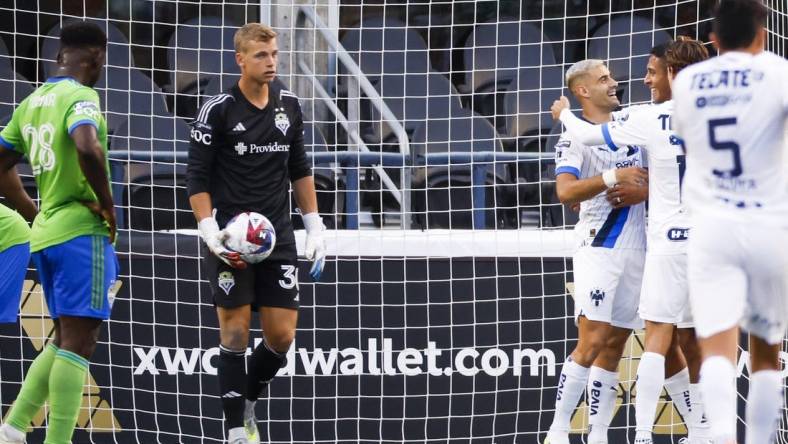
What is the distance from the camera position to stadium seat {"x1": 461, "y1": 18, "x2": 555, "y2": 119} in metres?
9.73

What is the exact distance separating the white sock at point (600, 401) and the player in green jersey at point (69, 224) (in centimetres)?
253

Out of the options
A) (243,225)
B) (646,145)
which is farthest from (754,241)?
(243,225)

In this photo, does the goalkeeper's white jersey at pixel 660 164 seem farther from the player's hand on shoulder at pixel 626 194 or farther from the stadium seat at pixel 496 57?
the stadium seat at pixel 496 57

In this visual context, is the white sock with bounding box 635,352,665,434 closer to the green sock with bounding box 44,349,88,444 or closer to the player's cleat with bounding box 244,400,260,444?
the player's cleat with bounding box 244,400,260,444

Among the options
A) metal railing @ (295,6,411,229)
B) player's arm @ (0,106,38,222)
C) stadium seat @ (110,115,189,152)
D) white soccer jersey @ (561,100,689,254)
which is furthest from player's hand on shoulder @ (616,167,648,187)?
stadium seat @ (110,115,189,152)

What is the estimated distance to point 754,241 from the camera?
4633 mm

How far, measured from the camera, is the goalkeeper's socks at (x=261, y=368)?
678cm

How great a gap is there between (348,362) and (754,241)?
395 cm

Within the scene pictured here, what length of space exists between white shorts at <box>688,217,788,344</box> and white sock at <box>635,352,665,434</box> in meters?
1.50

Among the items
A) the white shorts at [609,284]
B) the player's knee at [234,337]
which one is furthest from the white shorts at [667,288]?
the player's knee at [234,337]

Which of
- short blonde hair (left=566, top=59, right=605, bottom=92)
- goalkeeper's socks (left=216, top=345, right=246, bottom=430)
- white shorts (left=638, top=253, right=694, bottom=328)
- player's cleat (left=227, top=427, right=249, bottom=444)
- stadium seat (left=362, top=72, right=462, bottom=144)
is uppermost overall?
stadium seat (left=362, top=72, right=462, bottom=144)

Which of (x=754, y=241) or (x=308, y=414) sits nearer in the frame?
(x=754, y=241)

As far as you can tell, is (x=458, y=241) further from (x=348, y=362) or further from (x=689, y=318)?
(x=689, y=318)

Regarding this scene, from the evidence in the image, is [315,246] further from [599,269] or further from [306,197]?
[599,269]
